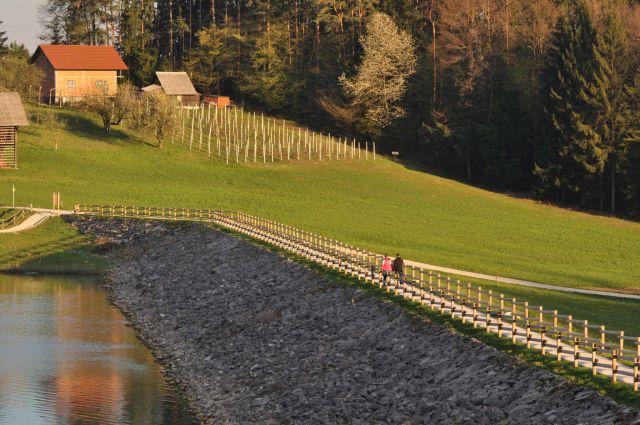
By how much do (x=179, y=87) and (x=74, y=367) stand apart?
335 ft

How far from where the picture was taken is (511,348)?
114 feet

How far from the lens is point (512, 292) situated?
5353cm

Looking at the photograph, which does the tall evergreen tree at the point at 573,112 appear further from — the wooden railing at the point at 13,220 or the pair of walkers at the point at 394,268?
the pair of walkers at the point at 394,268

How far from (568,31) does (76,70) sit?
209 feet

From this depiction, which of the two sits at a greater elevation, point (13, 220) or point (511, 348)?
point (511, 348)

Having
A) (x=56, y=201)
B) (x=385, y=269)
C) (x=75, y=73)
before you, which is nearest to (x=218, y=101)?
(x=75, y=73)

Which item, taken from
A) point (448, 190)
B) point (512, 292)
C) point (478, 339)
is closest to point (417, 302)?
point (478, 339)

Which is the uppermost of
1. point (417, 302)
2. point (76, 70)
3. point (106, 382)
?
point (76, 70)

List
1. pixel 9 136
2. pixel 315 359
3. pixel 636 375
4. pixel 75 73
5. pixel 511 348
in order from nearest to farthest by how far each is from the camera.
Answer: pixel 636 375
pixel 511 348
pixel 315 359
pixel 9 136
pixel 75 73

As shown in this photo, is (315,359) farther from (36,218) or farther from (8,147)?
(8,147)

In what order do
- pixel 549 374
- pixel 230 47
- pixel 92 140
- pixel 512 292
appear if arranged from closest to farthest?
1. pixel 549 374
2. pixel 512 292
3. pixel 92 140
4. pixel 230 47

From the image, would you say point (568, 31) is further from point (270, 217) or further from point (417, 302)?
point (417, 302)

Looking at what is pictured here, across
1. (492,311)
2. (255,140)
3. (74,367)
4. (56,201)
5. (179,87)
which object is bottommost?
(74,367)

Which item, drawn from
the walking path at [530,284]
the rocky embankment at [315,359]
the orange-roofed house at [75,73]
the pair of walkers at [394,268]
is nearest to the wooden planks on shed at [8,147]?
the orange-roofed house at [75,73]
